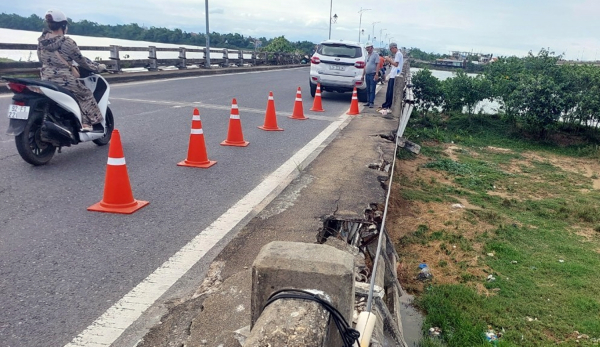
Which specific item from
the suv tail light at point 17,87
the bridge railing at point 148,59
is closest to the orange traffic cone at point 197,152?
the suv tail light at point 17,87

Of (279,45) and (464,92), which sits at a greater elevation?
(279,45)

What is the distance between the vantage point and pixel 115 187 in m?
4.67

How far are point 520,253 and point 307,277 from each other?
4.85 m

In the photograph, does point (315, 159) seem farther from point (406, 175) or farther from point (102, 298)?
point (102, 298)

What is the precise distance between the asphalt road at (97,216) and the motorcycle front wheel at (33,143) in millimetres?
139

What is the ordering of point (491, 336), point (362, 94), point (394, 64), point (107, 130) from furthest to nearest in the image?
point (362, 94) < point (394, 64) < point (107, 130) < point (491, 336)

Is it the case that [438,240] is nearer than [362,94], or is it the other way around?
[438,240]

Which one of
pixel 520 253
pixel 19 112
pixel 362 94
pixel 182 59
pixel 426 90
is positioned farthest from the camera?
pixel 182 59

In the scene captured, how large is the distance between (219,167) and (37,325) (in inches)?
148

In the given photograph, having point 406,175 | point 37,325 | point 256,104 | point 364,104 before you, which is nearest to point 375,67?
point 364,104

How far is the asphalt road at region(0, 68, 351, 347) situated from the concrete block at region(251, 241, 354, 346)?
1323 mm

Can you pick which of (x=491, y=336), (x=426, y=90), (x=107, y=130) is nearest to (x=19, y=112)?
(x=107, y=130)

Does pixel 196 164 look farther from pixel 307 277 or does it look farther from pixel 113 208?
pixel 307 277

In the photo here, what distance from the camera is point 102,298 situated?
3.12 metres
